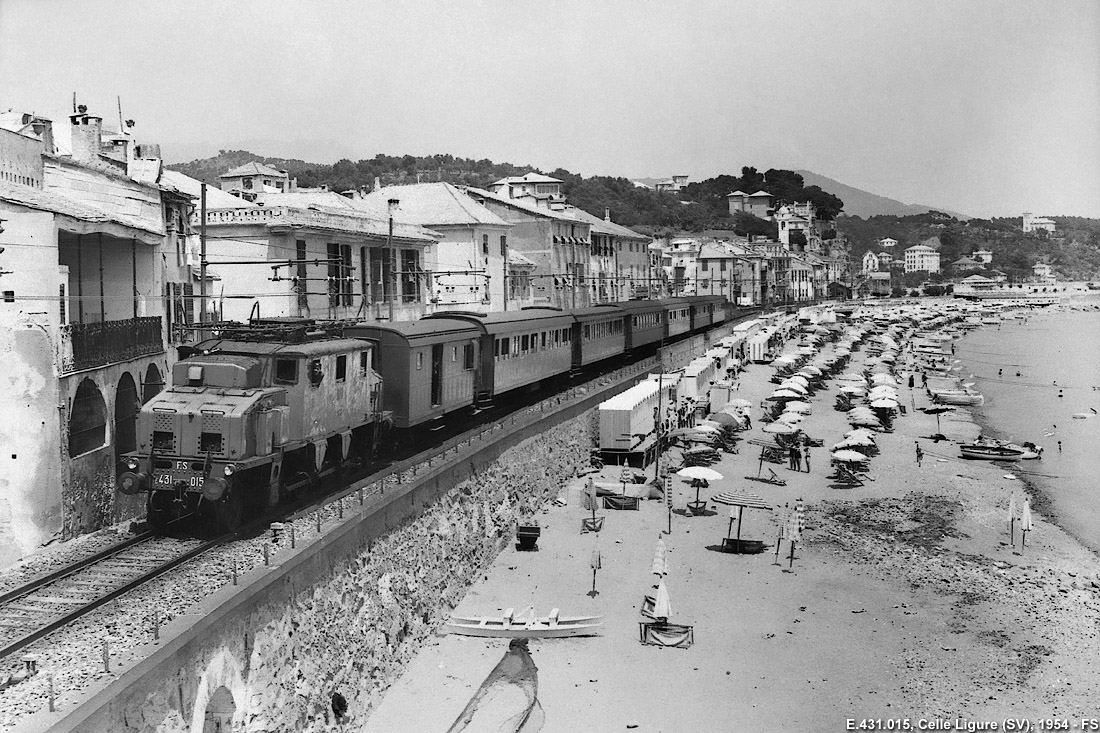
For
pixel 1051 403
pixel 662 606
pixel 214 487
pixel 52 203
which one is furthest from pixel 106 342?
pixel 1051 403

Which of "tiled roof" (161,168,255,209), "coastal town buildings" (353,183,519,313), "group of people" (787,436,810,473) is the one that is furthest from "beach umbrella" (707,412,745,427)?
"tiled roof" (161,168,255,209)

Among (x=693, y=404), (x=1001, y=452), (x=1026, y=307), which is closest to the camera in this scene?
(x=1001, y=452)

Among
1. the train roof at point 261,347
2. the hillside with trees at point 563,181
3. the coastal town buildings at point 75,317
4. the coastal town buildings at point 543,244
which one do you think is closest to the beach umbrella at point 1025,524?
the train roof at point 261,347

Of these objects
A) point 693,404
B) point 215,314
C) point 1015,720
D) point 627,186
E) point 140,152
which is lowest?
point 1015,720

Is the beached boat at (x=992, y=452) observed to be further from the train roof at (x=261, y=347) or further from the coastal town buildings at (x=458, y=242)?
the train roof at (x=261, y=347)

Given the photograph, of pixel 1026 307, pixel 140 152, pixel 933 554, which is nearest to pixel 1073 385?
pixel 933 554

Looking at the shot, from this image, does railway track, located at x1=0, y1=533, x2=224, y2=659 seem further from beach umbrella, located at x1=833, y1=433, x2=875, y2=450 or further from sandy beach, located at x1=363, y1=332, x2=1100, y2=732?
beach umbrella, located at x1=833, y1=433, x2=875, y2=450

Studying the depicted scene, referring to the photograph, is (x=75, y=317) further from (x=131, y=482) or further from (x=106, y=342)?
(x=131, y=482)

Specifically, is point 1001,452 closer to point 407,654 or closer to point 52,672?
point 407,654
